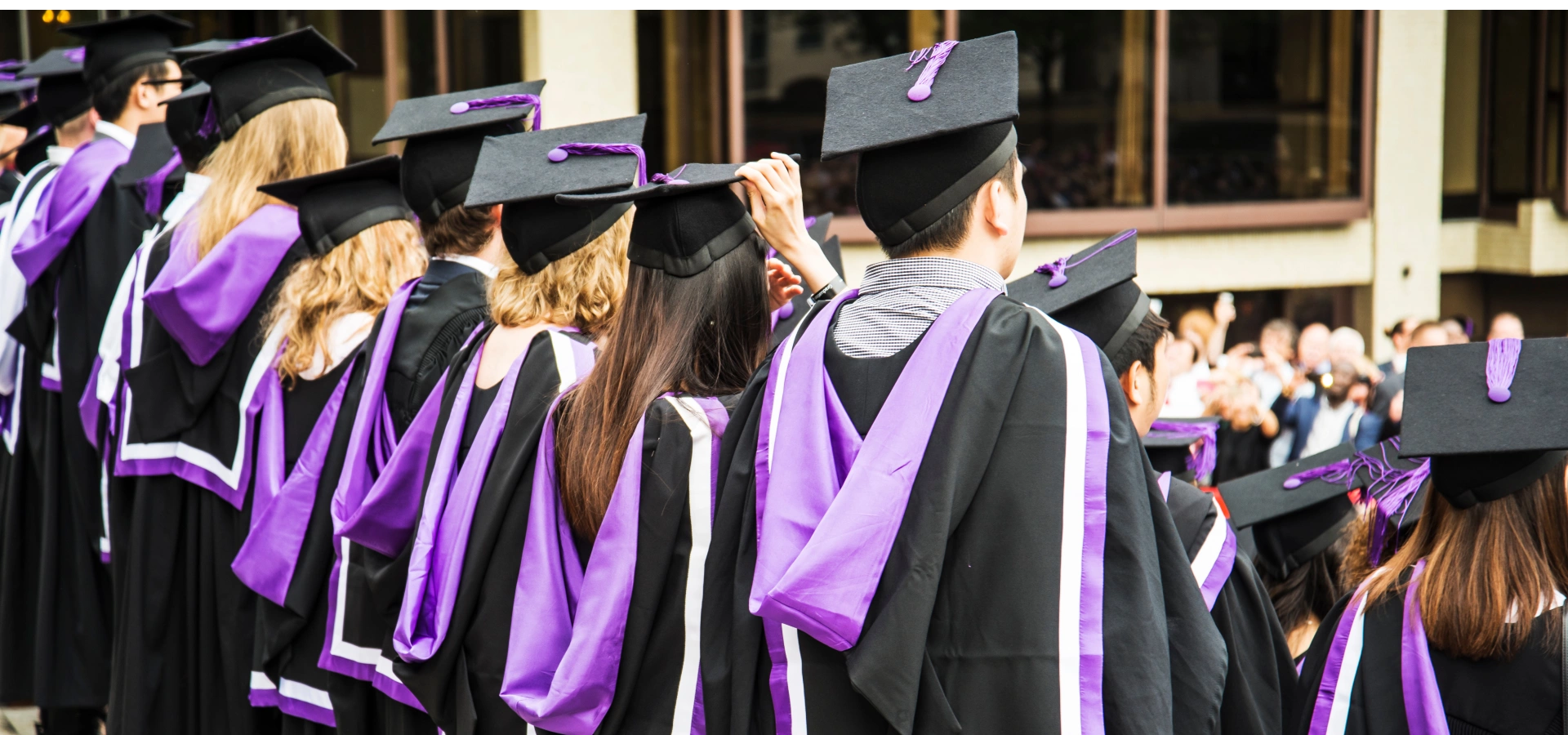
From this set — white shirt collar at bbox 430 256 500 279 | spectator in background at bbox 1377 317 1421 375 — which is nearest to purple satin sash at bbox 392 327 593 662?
white shirt collar at bbox 430 256 500 279

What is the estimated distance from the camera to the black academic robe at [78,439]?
443cm

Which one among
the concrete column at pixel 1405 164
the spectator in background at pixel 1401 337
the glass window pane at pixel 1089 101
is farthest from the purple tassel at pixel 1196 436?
the concrete column at pixel 1405 164

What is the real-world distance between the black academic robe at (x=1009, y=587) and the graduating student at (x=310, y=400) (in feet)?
5.76

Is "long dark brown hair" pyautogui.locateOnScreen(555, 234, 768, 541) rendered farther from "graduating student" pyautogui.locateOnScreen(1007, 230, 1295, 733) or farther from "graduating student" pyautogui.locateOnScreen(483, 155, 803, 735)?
"graduating student" pyautogui.locateOnScreen(1007, 230, 1295, 733)

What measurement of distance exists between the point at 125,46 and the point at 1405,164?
12750 mm

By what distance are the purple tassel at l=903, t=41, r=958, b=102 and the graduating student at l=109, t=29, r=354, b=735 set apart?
6.71ft

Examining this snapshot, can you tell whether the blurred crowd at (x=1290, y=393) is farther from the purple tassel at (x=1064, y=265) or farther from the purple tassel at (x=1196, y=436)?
the purple tassel at (x=1064, y=265)

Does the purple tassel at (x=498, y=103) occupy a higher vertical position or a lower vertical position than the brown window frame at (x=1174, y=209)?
higher

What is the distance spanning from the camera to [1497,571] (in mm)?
2350

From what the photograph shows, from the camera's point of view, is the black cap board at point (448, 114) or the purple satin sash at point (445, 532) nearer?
the purple satin sash at point (445, 532)

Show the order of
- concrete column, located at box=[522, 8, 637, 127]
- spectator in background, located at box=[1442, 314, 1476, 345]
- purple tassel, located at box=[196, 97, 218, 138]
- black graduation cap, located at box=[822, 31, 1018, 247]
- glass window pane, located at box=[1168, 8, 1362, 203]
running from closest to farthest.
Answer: black graduation cap, located at box=[822, 31, 1018, 247] < purple tassel, located at box=[196, 97, 218, 138] < spectator in background, located at box=[1442, 314, 1476, 345] < concrete column, located at box=[522, 8, 637, 127] < glass window pane, located at box=[1168, 8, 1362, 203]

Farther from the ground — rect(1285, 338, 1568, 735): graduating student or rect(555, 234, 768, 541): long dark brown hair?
rect(555, 234, 768, 541): long dark brown hair

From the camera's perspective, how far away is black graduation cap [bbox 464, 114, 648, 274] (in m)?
2.62

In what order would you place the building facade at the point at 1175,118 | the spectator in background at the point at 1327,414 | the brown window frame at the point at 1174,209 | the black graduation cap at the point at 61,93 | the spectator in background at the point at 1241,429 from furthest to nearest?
the brown window frame at the point at 1174,209
the building facade at the point at 1175,118
the spectator in background at the point at 1241,429
the spectator in background at the point at 1327,414
the black graduation cap at the point at 61,93
